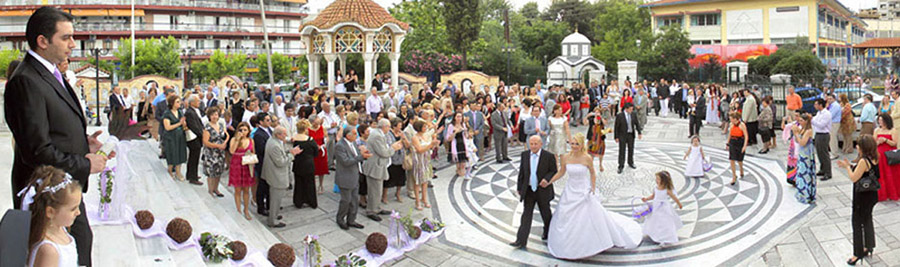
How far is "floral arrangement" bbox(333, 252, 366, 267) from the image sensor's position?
23.3 ft

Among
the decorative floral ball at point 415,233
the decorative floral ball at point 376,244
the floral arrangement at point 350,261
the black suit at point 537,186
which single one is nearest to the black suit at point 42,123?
the floral arrangement at point 350,261

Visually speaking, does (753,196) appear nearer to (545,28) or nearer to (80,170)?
(80,170)

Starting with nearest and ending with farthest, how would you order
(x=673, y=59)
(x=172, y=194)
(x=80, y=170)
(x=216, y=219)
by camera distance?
(x=80, y=170) → (x=216, y=219) → (x=172, y=194) → (x=673, y=59)

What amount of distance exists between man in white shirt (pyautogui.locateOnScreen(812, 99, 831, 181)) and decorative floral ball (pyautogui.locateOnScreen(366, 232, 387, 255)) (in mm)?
8384

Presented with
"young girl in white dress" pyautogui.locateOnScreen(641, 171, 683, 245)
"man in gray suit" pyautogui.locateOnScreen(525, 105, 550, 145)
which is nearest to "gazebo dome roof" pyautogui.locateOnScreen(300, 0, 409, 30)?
"man in gray suit" pyautogui.locateOnScreen(525, 105, 550, 145)

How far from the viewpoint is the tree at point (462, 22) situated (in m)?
39.3

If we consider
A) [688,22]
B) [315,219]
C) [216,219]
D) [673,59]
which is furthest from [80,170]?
[688,22]

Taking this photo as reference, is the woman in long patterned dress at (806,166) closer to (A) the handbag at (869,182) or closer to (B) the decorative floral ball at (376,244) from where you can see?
(A) the handbag at (869,182)

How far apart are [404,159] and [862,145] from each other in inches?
245

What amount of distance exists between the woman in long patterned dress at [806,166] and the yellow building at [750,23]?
135 feet

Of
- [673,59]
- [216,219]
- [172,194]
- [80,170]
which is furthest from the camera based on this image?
[673,59]

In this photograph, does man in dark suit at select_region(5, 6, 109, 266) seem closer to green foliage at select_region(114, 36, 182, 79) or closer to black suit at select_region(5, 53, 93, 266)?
black suit at select_region(5, 53, 93, 266)

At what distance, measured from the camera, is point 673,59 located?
1655 inches

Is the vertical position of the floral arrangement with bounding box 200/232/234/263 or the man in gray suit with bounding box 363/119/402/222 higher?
the man in gray suit with bounding box 363/119/402/222
